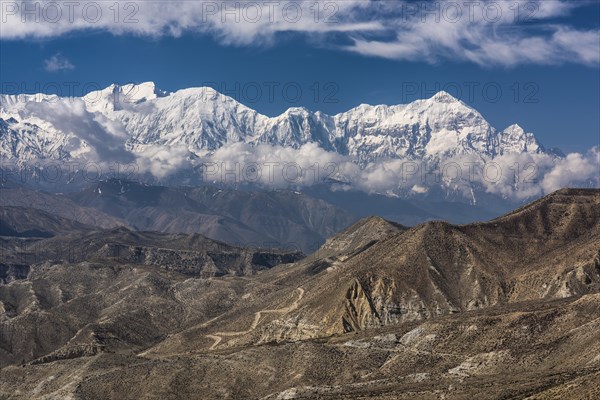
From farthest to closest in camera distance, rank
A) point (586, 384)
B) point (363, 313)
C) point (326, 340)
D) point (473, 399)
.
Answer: point (363, 313) → point (326, 340) → point (473, 399) → point (586, 384)

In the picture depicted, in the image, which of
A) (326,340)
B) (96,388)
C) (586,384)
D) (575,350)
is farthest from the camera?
(326,340)

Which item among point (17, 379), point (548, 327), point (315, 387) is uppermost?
point (548, 327)

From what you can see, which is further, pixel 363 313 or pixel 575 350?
pixel 363 313

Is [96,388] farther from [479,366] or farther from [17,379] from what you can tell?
[479,366]

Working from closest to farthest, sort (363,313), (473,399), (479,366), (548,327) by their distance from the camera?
1. (473,399)
2. (479,366)
3. (548,327)
4. (363,313)

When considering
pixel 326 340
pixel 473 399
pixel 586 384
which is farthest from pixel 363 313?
pixel 586 384

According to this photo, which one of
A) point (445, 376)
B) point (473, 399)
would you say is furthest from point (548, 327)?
point (473, 399)

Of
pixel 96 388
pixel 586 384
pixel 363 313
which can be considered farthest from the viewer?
pixel 363 313

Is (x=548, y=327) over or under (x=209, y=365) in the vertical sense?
over

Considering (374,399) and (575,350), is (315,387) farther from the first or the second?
(575,350)
